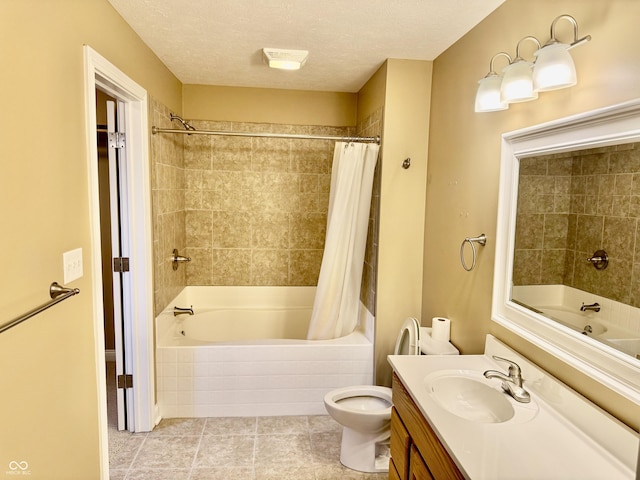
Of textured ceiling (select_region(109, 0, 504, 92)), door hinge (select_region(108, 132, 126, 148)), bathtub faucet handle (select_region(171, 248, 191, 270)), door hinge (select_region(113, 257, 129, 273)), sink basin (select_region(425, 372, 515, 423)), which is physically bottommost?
sink basin (select_region(425, 372, 515, 423))

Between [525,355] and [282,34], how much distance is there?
1.99 metres

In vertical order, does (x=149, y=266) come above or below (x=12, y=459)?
above

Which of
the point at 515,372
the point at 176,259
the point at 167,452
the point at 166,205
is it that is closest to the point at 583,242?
the point at 515,372

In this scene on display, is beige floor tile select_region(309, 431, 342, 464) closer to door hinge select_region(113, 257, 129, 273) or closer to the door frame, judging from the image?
the door frame

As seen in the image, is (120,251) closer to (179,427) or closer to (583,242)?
(179,427)

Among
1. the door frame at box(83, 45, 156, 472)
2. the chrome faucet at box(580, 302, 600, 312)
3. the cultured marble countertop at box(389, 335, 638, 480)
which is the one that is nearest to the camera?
the cultured marble countertop at box(389, 335, 638, 480)

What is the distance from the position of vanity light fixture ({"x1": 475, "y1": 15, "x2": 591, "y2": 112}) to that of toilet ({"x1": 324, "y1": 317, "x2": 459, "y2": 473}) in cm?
119

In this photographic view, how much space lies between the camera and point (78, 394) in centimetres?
167

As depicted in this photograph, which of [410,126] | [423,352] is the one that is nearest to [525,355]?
[423,352]

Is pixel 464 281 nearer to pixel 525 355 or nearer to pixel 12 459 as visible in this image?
pixel 525 355

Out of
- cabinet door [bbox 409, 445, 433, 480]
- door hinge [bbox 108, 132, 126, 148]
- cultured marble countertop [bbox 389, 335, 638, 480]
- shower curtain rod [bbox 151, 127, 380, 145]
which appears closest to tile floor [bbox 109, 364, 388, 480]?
cabinet door [bbox 409, 445, 433, 480]

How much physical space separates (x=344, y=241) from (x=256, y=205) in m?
1.06

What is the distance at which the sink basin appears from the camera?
63.5 inches

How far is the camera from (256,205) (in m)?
3.70
